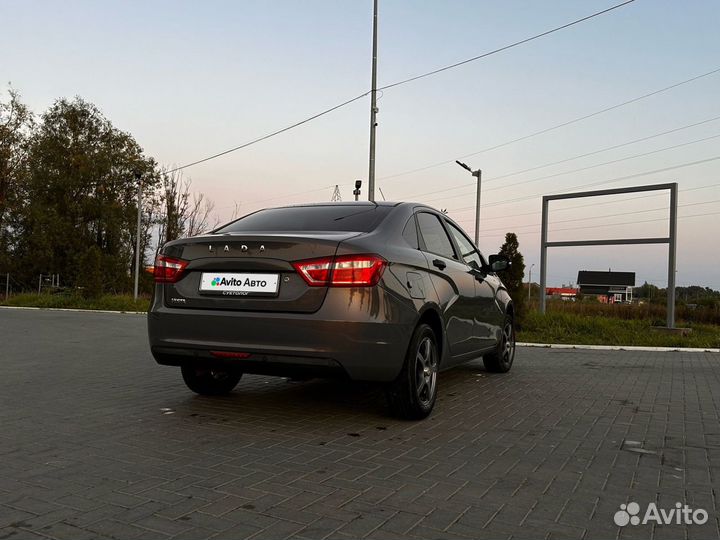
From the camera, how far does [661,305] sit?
15.7 meters

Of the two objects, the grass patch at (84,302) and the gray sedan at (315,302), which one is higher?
the gray sedan at (315,302)

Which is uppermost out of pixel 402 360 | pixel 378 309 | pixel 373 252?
pixel 373 252

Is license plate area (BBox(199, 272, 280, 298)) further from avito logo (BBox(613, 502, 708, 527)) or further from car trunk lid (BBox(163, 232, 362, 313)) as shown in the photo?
avito logo (BBox(613, 502, 708, 527))

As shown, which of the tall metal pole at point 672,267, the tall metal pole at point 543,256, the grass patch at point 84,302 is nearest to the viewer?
the tall metal pole at point 672,267

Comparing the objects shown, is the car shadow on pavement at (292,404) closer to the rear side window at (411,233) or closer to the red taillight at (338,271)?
the red taillight at (338,271)

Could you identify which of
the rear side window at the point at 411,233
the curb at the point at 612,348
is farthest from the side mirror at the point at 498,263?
the curb at the point at 612,348

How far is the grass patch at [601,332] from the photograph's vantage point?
1255 cm

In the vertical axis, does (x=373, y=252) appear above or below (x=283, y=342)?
above

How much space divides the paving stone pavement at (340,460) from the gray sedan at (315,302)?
481 mm

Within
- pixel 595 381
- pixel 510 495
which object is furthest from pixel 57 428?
pixel 595 381

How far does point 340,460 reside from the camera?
3678 mm

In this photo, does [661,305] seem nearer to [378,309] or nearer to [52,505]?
[378,309]

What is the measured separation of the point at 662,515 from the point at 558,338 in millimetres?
10598

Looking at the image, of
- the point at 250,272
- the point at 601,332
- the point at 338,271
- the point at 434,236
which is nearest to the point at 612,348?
the point at 601,332
